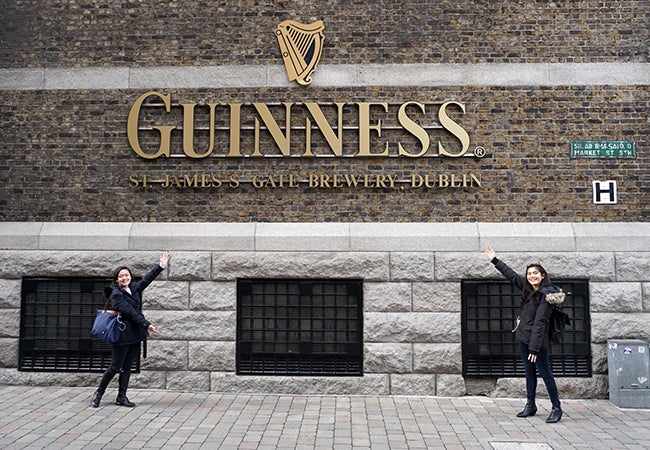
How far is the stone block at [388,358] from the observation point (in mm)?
7621

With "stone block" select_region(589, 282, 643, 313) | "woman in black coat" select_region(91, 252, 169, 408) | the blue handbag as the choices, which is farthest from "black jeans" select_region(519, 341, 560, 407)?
the blue handbag

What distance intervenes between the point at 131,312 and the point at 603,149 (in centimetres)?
682

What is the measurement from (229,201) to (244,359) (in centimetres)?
229

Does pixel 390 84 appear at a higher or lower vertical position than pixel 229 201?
higher

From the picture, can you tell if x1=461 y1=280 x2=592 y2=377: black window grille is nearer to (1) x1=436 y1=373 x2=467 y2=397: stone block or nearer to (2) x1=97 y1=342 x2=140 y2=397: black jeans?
(1) x1=436 y1=373 x2=467 y2=397: stone block

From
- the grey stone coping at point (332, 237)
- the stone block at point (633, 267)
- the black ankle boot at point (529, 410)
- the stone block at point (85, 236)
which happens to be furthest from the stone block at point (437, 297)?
the stone block at point (85, 236)

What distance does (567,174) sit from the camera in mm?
7871

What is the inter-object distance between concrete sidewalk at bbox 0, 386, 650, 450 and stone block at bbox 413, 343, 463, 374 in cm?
40

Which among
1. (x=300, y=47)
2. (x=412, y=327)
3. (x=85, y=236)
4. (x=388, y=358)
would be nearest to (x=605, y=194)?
(x=412, y=327)

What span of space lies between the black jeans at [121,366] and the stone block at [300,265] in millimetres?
1545

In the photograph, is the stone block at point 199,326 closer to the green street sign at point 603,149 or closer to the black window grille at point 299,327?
the black window grille at point 299,327

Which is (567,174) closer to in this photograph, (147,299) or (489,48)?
(489,48)

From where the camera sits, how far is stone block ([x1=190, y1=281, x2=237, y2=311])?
785 centimetres

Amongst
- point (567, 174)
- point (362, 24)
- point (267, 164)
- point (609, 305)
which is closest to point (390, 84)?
point (362, 24)
